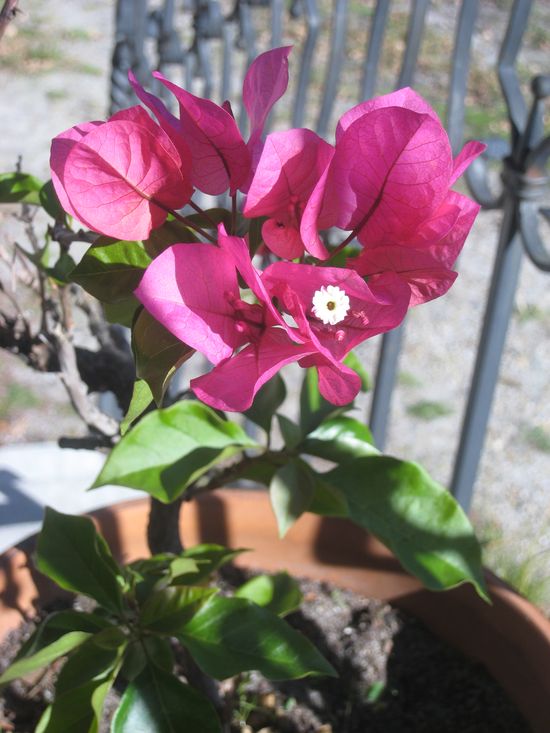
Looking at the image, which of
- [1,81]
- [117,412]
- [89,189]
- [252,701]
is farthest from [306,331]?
[1,81]

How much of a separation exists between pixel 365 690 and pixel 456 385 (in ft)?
4.80

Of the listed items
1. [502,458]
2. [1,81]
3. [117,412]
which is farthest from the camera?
[1,81]

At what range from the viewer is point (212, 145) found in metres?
0.49

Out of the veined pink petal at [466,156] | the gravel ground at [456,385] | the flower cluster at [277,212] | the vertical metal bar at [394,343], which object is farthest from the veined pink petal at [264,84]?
the gravel ground at [456,385]

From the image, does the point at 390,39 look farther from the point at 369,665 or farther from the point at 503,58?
the point at 369,665

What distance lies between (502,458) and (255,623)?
4.94ft

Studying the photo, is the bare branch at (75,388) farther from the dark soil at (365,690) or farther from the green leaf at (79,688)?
the dark soil at (365,690)

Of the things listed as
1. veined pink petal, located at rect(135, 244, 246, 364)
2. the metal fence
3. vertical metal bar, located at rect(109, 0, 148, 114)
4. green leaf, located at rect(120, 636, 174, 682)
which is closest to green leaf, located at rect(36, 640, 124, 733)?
green leaf, located at rect(120, 636, 174, 682)

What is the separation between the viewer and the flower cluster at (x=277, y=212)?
1.43ft

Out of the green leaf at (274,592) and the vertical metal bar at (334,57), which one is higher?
the vertical metal bar at (334,57)

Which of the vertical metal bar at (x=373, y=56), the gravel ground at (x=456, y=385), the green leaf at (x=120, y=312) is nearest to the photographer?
the green leaf at (x=120, y=312)

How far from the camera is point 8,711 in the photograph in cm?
87

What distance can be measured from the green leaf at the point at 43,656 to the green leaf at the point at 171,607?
0.05 metres

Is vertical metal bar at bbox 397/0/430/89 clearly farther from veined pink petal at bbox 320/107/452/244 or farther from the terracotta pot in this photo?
veined pink petal at bbox 320/107/452/244
